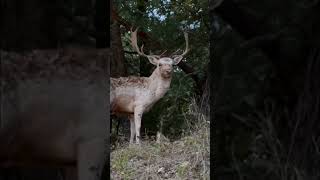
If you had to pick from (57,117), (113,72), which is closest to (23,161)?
(57,117)

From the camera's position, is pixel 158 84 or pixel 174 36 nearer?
pixel 158 84

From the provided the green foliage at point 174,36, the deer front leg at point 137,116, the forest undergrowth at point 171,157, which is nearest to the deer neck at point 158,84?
the deer front leg at point 137,116

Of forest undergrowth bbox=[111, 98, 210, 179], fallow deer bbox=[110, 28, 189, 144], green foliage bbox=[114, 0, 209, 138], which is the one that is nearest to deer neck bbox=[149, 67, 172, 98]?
fallow deer bbox=[110, 28, 189, 144]

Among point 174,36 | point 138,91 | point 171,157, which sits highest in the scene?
point 174,36

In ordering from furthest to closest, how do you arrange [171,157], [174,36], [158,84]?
[174,36] → [158,84] → [171,157]

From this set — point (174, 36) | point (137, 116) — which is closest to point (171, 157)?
point (137, 116)

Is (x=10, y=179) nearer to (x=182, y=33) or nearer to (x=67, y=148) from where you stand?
(x=67, y=148)

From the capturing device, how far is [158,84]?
401cm

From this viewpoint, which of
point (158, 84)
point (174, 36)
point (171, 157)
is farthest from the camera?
point (174, 36)

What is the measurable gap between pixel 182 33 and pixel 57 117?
3.27 meters

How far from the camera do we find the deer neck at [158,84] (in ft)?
13.1

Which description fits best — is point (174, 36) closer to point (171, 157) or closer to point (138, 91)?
point (138, 91)

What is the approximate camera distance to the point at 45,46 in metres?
1.62

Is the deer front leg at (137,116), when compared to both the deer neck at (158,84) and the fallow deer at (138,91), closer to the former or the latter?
the fallow deer at (138,91)
